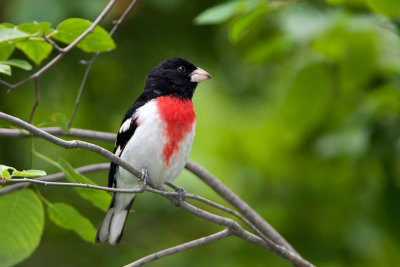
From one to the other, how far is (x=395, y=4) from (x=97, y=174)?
3711mm

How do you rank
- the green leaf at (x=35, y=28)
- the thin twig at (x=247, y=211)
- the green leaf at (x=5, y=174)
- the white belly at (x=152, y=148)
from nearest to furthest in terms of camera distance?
the green leaf at (x=5, y=174) < the green leaf at (x=35, y=28) < the thin twig at (x=247, y=211) < the white belly at (x=152, y=148)

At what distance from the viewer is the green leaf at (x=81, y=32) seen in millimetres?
2941

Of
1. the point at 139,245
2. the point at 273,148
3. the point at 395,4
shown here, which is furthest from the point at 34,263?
the point at 395,4

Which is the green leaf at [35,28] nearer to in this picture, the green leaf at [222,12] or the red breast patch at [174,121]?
the green leaf at [222,12]

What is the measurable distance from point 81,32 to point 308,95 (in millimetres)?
1976

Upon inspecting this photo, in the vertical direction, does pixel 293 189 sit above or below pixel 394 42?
below

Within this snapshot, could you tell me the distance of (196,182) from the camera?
17.1 feet

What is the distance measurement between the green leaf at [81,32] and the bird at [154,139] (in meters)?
0.73

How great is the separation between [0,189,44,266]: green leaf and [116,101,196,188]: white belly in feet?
2.86

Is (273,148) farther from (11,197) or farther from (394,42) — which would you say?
(11,197)

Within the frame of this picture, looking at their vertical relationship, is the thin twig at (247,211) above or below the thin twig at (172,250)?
below

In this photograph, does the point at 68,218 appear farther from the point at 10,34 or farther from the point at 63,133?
the point at 10,34

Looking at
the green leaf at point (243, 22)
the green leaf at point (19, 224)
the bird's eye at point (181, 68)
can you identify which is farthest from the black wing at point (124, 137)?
the green leaf at point (243, 22)

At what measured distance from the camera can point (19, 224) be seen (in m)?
3.13
